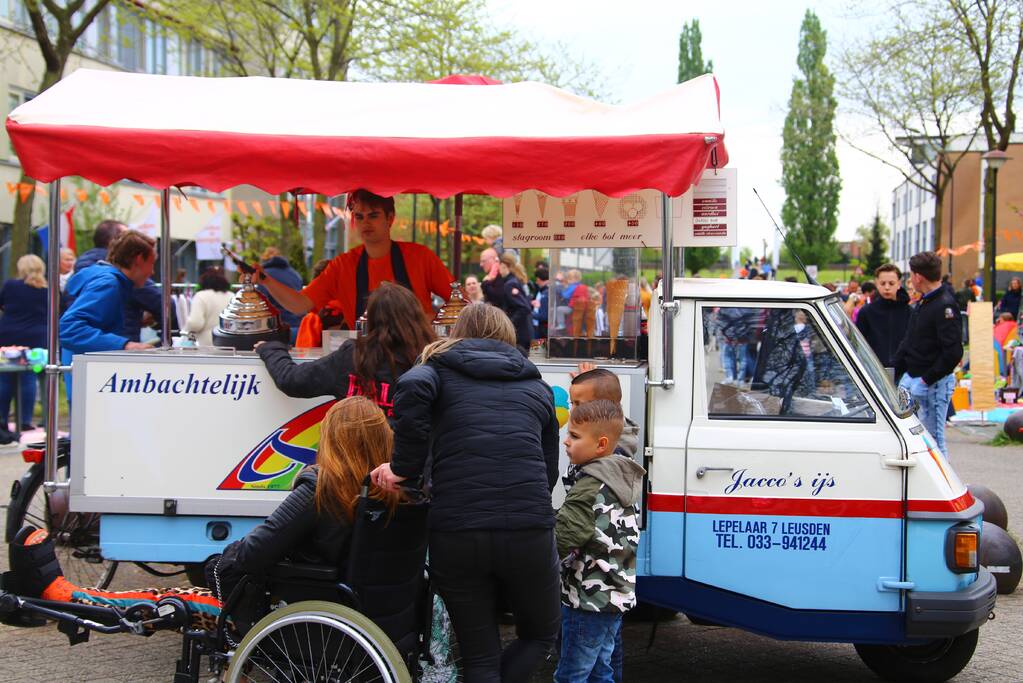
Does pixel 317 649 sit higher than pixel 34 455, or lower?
lower

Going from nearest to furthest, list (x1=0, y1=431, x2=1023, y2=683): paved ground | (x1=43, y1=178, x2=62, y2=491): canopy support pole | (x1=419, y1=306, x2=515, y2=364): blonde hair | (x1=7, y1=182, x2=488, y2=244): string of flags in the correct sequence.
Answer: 1. (x1=419, y1=306, x2=515, y2=364): blonde hair
2. (x1=43, y1=178, x2=62, y2=491): canopy support pole
3. (x1=0, y1=431, x2=1023, y2=683): paved ground
4. (x1=7, y1=182, x2=488, y2=244): string of flags

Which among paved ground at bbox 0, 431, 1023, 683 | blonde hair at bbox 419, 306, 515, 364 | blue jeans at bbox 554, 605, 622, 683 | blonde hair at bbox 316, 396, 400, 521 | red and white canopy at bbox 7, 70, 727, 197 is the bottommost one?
paved ground at bbox 0, 431, 1023, 683

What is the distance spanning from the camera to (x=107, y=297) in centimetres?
552

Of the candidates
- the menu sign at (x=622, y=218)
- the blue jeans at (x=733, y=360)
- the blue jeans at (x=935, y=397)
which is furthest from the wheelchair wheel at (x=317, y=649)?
the blue jeans at (x=935, y=397)

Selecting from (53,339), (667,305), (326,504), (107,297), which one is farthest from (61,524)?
(667,305)

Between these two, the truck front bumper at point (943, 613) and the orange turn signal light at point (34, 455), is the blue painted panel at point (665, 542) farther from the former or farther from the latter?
the orange turn signal light at point (34, 455)

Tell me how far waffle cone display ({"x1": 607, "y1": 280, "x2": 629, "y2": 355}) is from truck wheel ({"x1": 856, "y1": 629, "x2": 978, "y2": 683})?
192cm

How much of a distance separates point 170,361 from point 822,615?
3.00 m

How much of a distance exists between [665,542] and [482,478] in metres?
1.18

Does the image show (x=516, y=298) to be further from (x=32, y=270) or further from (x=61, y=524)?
(x=61, y=524)

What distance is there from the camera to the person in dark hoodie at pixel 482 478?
12.0 ft

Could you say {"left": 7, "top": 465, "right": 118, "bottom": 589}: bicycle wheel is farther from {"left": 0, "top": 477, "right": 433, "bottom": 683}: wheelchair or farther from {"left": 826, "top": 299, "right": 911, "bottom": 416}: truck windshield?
{"left": 826, "top": 299, "right": 911, "bottom": 416}: truck windshield

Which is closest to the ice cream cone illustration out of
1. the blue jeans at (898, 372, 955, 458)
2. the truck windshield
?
the truck windshield

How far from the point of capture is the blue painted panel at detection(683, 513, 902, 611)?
438cm
